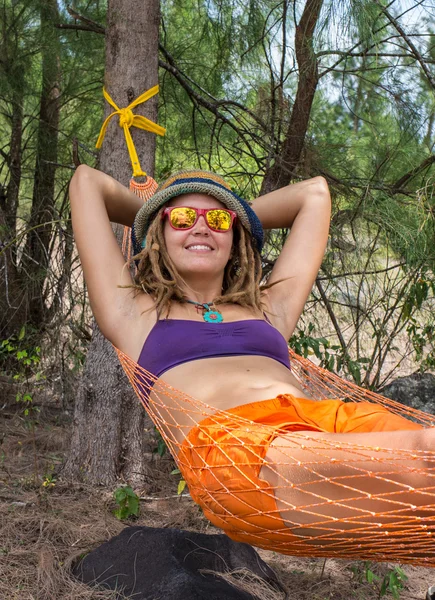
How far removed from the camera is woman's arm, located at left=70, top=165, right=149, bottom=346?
1854 mm

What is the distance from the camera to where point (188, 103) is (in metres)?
3.62

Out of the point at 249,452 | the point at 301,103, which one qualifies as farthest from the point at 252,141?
the point at 249,452

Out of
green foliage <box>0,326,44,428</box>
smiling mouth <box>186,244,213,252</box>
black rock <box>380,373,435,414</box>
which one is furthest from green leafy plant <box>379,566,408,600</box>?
green foliage <box>0,326,44,428</box>

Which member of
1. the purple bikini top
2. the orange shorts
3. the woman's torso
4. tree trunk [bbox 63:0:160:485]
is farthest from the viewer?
tree trunk [bbox 63:0:160:485]

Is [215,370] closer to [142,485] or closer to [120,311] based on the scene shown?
[120,311]

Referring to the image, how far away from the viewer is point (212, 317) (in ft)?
6.22

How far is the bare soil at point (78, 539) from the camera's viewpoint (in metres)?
2.12

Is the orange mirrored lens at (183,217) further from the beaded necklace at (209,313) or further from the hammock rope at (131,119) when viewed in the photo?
the hammock rope at (131,119)

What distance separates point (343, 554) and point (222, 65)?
104 inches

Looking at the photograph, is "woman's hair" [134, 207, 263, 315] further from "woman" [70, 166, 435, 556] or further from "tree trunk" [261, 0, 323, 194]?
"tree trunk" [261, 0, 323, 194]

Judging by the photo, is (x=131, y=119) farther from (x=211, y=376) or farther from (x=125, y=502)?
(x=125, y=502)

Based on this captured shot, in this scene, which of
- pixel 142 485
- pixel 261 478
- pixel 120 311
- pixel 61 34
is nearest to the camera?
pixel 261 478

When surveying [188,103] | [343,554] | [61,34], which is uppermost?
[61,34]

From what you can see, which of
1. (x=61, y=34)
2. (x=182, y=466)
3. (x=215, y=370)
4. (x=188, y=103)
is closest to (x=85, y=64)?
(x=61, y=34)
